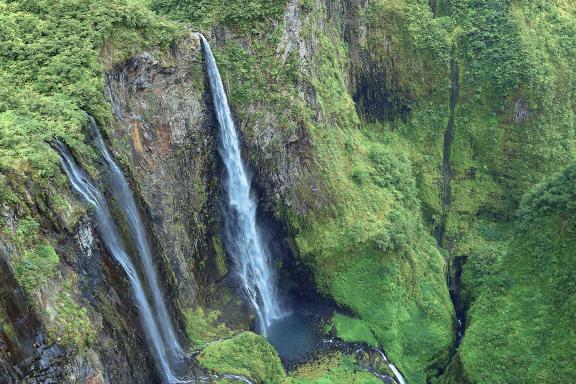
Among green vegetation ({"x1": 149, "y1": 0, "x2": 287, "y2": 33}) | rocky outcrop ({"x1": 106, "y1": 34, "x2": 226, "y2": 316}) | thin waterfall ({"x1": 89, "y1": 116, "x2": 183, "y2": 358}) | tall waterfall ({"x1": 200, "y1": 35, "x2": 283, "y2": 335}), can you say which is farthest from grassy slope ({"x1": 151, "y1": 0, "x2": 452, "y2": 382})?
thin waterfall ({"x1": 89, "y1": 116, "x2": 183, "y2": 358})

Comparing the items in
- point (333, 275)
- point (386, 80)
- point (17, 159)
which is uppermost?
point (17, 159)

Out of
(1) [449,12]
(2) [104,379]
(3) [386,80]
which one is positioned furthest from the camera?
(1) [449,12]

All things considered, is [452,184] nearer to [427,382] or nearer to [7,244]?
[427,382]

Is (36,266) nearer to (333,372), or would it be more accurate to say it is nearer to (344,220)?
(333,372)

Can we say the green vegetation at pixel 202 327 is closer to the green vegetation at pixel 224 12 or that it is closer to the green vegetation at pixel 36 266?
the green vegetation at pixel 36 266

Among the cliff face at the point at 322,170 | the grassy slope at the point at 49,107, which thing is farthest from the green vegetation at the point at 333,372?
the grassy slope at the point at 49,107

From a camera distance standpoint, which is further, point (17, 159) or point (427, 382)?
point (427, 382)

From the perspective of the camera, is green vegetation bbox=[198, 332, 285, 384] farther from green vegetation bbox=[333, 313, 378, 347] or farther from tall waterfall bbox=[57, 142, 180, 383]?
green vegetation bbox=[333, 313, 378, 347]

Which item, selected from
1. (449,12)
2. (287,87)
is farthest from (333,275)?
(449,12)
